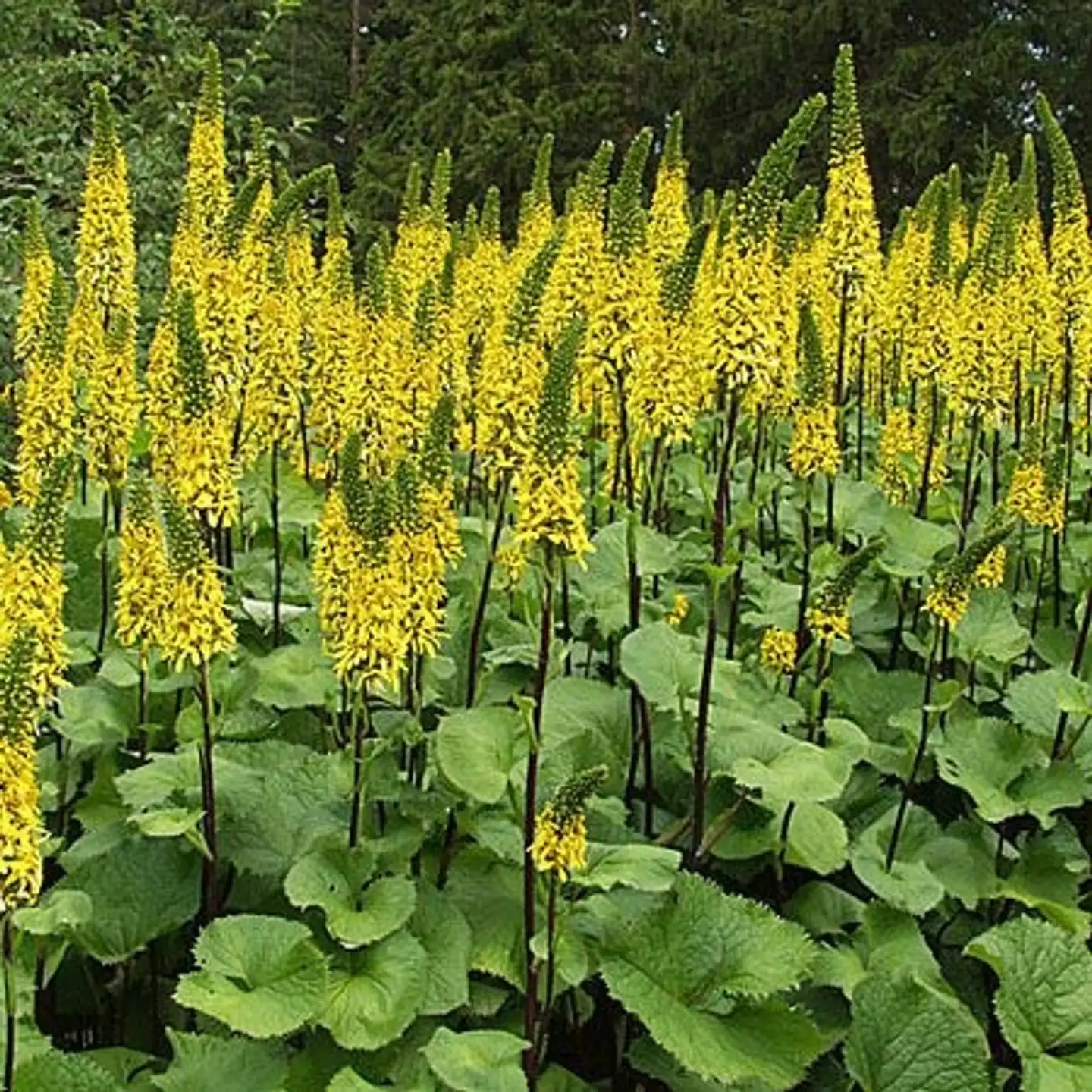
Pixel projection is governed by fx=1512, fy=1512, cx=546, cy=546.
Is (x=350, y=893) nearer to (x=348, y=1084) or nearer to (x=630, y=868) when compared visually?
(x=348, y=1084)

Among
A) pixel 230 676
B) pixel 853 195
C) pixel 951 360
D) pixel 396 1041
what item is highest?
pixel 853 195

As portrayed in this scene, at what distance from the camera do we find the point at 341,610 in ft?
11.3

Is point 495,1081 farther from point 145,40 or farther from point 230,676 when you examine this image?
point 145,40

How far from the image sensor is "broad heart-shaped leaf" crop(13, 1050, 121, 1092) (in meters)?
2.82

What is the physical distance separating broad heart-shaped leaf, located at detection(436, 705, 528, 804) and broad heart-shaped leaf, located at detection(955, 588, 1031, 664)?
1.49 meters

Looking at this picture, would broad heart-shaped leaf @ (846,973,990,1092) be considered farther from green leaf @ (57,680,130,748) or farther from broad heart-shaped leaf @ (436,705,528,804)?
green leaf @ (57,680,130,748)

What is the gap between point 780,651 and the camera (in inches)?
167

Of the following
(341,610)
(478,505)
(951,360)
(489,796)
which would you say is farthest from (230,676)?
(951,360)

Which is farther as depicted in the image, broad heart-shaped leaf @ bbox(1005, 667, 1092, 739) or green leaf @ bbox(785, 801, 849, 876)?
broad heart-shaped leaf @ bbox(1005, 667, 1092, 739)

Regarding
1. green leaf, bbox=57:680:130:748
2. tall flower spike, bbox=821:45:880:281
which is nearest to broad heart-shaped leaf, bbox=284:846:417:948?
green leaf, bbox=57:680:130:748

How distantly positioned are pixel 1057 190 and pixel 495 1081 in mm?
3827

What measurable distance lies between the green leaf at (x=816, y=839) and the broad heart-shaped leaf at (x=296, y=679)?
47.0 inches

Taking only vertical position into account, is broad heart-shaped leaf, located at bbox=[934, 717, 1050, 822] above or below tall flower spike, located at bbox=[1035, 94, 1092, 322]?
below

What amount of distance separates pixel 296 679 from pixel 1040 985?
6.42 ft
